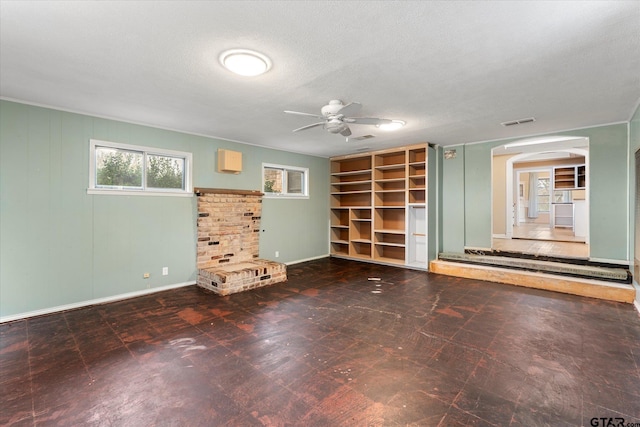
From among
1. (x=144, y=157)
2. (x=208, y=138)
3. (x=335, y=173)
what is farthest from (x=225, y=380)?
(x=335, y=173)

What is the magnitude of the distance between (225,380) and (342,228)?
18.3ft

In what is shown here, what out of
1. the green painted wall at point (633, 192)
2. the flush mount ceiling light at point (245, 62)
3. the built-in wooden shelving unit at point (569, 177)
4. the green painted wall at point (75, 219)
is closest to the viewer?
the flush mount ceiling light at point (245, 62)

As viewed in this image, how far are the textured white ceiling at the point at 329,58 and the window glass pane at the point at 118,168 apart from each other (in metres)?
0.56

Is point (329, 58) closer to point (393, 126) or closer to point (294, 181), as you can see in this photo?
point (393, 126)

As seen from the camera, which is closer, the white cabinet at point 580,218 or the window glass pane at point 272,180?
the window glass pane at point 272,180

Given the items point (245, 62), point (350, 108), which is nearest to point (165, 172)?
point (245, 62)

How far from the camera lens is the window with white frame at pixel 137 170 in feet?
13.1

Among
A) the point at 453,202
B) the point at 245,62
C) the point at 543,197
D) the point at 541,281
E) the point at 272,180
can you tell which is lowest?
the point at 541,281

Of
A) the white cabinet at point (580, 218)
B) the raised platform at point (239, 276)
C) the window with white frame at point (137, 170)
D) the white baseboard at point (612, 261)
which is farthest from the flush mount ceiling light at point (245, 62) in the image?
the white cabinet at point (580, 218)

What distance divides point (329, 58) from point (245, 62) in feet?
2.31

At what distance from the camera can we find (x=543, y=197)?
10.8 metres

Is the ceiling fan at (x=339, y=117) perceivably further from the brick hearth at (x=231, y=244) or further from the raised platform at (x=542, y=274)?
the raised platform at (x=542, y=274)

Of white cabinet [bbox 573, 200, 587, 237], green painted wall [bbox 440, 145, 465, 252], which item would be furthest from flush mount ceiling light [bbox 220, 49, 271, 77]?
white cabinet [bbox 573, 200, 587, 237]

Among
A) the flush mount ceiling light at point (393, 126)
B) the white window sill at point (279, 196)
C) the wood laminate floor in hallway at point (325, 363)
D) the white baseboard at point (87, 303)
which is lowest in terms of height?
the wood laminate floor in hallway at point (325, 363)
